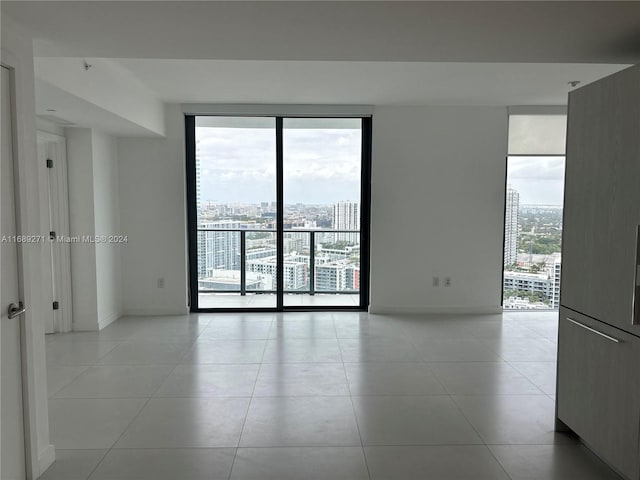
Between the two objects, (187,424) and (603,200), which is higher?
(603,200)

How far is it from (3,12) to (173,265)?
4005 millimetres

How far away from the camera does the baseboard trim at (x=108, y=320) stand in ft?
16.8

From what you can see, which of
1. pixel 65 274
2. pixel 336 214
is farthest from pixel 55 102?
pixel 336 214

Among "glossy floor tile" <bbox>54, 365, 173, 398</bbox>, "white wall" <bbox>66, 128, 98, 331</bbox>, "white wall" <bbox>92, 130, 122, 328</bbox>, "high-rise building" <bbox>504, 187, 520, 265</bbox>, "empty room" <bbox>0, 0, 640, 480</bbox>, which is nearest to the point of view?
"empty room" <bbox>0, 0, 640, 480</bbox>

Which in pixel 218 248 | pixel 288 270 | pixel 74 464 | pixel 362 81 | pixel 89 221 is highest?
pixel 362 81

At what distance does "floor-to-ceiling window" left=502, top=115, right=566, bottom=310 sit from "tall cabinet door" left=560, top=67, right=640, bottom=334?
331 centimetres

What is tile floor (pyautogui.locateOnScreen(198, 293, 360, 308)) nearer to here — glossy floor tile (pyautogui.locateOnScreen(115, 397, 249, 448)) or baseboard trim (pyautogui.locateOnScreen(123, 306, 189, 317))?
baseboard trim (pyautogui.locateOnScreen(123, 306, 189, 317))

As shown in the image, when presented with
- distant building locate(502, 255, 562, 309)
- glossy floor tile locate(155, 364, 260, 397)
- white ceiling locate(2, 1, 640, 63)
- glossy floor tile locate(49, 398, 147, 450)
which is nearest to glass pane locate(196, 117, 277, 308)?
glossy floor tile locate(155, 364, 260, 397)

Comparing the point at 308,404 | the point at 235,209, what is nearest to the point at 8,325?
the point at 308,404

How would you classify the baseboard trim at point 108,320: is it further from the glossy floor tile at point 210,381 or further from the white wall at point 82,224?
the glossy floor tile at point 210,381

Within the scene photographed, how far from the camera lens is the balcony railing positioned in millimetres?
5949

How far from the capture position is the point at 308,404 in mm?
3176

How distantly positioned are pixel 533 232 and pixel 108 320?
550 cm

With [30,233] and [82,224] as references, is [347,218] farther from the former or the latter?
[30,233]
